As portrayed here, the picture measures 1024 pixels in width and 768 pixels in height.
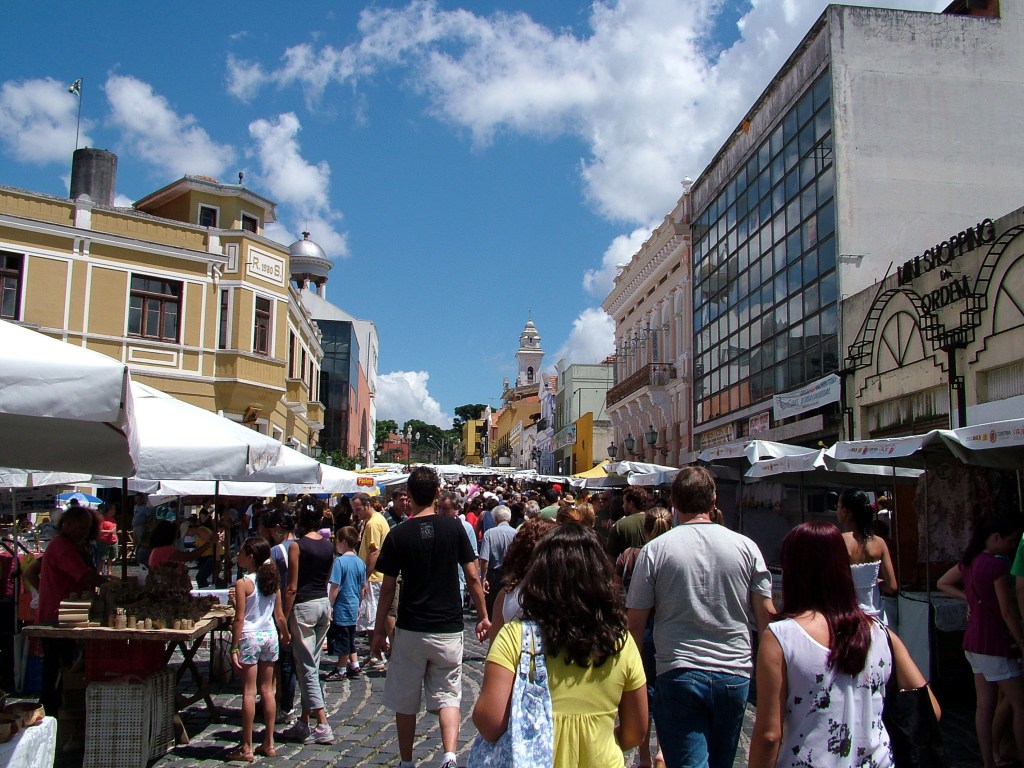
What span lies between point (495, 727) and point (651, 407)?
112 ft

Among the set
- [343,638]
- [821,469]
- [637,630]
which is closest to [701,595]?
[637,630]

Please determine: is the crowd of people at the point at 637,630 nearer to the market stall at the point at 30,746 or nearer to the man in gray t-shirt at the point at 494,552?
the market stall at the point at 30,746

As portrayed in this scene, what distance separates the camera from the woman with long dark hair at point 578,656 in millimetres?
2801

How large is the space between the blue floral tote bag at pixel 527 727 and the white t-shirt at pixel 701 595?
144cm

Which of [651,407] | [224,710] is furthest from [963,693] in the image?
[651,407]

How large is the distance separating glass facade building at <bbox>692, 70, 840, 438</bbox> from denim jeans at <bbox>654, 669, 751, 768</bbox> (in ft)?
54.5

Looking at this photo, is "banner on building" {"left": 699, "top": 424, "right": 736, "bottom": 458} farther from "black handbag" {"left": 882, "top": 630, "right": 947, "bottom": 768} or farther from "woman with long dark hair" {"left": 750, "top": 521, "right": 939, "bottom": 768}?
"woman with long dark hair" {"left": 750, "top": 521, "right": 939, "bottom": 768}

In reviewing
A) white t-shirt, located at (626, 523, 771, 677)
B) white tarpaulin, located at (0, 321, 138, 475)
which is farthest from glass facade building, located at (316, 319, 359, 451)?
white t-shirt, located at (626, 523, 771, 677)

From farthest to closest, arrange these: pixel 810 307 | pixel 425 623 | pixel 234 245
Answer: pixel 234 245, pixel 810 307, pixel 425 623

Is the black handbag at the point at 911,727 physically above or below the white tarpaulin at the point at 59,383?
below

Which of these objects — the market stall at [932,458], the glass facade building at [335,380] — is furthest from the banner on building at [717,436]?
the glass facade building at [335,380]

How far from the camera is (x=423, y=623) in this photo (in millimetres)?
5484

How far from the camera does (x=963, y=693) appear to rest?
26.6 ft

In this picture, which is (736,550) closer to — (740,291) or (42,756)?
(42,756)
